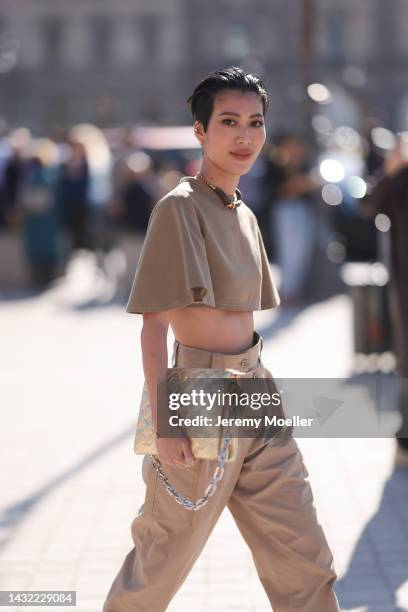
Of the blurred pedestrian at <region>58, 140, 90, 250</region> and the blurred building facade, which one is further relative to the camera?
the blurred building facade

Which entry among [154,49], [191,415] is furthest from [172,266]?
[154,49]

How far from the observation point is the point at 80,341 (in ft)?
34.7

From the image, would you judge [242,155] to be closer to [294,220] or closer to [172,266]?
[172,266]

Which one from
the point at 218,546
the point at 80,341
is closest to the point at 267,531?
the point at 218,546

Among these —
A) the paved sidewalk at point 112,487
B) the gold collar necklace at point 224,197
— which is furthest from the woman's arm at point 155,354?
the paved sidewalk at point 112,487

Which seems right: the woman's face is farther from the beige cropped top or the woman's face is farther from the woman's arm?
the woman's arm

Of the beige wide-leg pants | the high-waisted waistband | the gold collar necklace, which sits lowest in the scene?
the beige wide-leg pants

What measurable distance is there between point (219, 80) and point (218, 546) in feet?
7.52

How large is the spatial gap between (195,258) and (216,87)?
50 centimetres

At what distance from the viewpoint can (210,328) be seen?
3.10 metres

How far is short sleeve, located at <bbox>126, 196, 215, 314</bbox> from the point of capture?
2.95 meters

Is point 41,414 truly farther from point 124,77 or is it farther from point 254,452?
point 124,77

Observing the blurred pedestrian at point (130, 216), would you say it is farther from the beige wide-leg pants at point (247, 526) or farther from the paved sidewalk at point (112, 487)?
the beige wide-leg pants at point (247, 526)

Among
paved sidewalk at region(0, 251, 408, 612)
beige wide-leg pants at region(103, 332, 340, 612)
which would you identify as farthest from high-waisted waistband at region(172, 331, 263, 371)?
paved sidewalk at region(0, 251, 408, 612)
